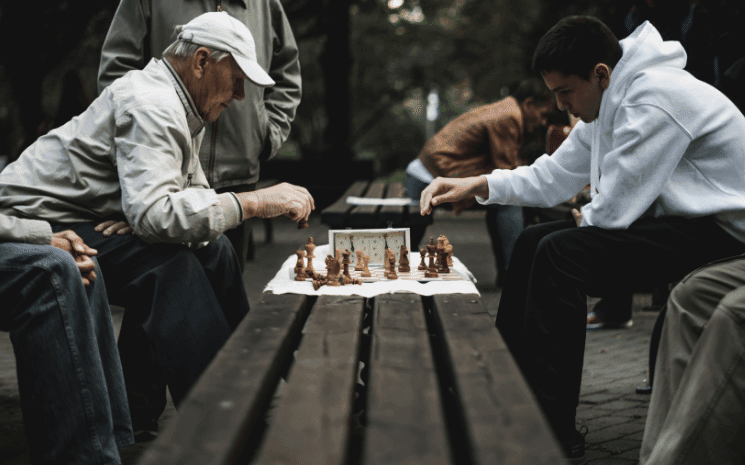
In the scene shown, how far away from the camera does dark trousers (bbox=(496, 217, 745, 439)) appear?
2768 millimetres

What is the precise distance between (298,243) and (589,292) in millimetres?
6795

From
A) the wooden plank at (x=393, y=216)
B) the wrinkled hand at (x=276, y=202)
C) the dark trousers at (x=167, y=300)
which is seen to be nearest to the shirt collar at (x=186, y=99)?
the wrinkled hand at (x=276, y=202)

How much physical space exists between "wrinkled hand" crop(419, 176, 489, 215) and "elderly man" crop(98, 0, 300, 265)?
1.10m

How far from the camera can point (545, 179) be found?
3.54m

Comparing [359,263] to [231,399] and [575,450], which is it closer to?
[575,450]

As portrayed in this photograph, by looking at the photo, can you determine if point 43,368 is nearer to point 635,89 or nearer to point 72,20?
point 635,89

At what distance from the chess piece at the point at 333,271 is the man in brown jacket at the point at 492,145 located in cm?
336

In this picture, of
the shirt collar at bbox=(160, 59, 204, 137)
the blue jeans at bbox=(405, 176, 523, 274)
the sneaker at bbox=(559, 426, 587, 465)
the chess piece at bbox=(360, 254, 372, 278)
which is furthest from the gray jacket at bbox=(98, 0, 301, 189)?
the blue jeans at bbox=(405, 176, 523, 274)

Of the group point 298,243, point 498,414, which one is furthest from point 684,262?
point 298,243

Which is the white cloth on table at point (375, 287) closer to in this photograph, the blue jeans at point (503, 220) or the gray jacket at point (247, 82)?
the gray jacket at point (247, 82)

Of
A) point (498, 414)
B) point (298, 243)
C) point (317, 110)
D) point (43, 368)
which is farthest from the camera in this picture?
point (317, 110)

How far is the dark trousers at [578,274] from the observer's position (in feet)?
9.08

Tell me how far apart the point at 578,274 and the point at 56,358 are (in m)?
1.87

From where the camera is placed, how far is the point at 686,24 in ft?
13.5
